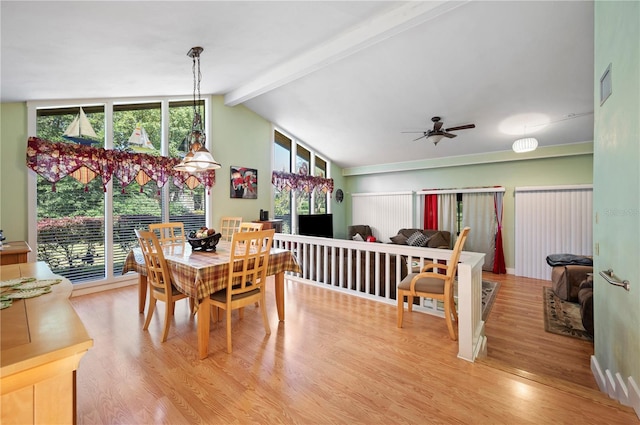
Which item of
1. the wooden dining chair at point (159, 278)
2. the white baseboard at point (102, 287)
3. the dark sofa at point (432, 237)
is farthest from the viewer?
the dark sofa at point (432, 237)

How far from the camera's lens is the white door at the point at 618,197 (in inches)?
57.4

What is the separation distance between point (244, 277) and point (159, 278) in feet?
2.81

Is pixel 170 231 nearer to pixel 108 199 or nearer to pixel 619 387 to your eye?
pixel 108 199

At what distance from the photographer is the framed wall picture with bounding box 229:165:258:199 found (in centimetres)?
530

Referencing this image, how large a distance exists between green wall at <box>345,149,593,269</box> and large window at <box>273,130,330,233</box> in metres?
2.08

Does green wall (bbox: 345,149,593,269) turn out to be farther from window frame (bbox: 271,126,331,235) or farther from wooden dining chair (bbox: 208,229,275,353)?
wooden dining chair (bbox: 208,229,275,353)

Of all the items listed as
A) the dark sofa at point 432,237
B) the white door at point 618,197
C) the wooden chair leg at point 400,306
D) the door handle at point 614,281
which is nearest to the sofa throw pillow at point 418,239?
the dark sofa at point 432,237

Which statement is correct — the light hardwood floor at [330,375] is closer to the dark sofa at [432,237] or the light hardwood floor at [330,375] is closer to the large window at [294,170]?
the dark sofa at [432,237]

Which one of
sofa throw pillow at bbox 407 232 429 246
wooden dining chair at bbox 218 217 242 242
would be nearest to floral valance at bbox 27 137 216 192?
wooden dining chair at bbox 218 217 242 242

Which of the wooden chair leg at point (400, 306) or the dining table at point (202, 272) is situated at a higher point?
the dining table at point (202, 272)

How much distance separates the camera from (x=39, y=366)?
69 cm

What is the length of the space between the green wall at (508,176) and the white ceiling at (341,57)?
51 centimetres

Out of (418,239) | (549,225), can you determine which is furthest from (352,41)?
(549,225)

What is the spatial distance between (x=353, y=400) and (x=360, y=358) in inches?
18.7
